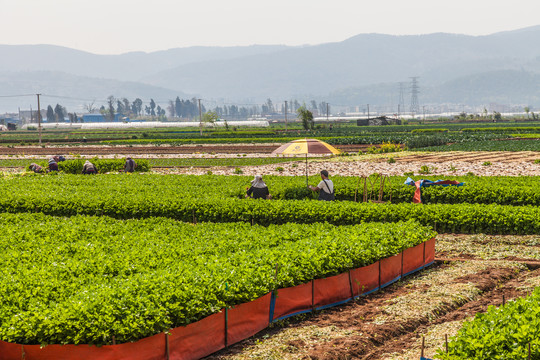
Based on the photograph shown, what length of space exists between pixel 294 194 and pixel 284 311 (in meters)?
12.8

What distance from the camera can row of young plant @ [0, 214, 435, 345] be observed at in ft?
31.1

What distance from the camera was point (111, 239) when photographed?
54.6 ft

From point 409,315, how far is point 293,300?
2374 mm

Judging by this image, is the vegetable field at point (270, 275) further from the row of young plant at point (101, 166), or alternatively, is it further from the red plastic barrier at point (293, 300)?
the row of young plant at point (101, 166)

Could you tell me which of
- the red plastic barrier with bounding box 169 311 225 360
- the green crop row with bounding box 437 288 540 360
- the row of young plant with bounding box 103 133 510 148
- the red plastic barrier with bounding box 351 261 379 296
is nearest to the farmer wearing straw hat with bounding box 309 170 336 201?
the red plastic barrier with bounding box 351 261 379 296

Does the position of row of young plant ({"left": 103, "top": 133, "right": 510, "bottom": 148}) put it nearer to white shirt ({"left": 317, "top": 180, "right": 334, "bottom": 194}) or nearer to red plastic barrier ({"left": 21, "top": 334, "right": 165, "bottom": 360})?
white shirt ({"left": 317, "top": 180, "right": 334, "bottom": 194})

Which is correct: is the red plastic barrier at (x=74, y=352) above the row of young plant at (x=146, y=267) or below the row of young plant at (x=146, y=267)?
below

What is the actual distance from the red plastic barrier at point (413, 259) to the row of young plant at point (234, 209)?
4.00 meters

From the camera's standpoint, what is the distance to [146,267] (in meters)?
13.4

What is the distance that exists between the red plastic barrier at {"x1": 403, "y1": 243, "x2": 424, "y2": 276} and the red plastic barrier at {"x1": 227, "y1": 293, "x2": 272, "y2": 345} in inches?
202

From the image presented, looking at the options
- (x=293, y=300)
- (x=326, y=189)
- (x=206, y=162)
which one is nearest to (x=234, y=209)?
A: (x=326, y=189)

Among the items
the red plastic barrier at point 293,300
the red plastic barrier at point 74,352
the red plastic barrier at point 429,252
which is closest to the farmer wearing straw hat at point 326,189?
the red plastic barrier at point 429,252

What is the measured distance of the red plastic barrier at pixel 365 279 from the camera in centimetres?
1373

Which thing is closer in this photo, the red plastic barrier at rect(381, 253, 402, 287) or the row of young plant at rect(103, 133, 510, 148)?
the red plastic barrier at rect(381, 253, 402, 287)
